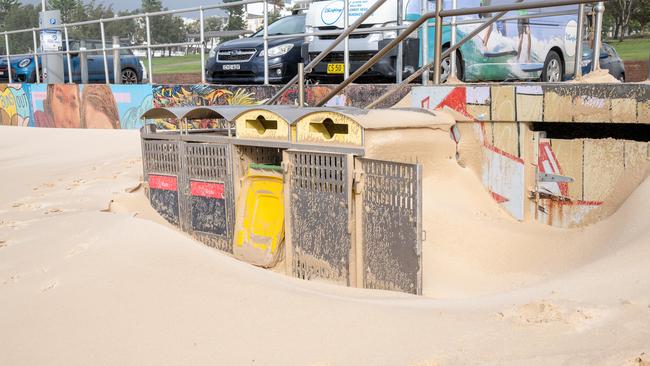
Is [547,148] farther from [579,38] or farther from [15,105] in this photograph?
[15,105]

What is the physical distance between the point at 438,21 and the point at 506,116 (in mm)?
1183

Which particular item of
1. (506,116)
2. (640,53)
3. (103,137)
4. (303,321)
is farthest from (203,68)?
(640,53)

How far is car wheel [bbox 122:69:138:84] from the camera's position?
66.0 feet

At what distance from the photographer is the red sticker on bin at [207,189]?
7023 mm

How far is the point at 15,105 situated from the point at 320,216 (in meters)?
15.8

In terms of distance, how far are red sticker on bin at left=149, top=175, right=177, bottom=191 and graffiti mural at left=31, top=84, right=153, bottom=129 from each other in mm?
7381

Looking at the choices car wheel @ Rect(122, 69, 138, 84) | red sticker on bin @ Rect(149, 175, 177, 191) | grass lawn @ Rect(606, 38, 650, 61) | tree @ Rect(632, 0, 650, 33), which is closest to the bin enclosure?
red sticker on bin @ Rect(149, 175, 177, 191)

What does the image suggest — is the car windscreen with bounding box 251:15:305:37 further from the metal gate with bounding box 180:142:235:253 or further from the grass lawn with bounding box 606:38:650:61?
the grass lawn with bounding box 606:38:650:61

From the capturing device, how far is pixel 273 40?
12.2 meters

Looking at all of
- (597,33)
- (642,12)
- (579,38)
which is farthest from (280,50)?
(642,12)

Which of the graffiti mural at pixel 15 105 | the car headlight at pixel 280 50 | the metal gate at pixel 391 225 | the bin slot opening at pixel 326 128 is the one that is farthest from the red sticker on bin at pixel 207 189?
the graffiti mural at pixel 15 105

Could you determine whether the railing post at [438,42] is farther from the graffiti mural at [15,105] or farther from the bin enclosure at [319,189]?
the graffiti mural at [15,105]

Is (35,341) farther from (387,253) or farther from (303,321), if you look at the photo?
(387,253)

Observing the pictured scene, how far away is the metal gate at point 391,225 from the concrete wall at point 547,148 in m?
1.86
